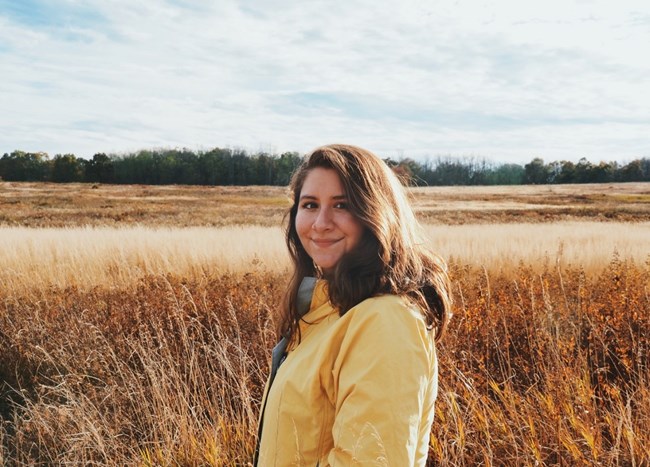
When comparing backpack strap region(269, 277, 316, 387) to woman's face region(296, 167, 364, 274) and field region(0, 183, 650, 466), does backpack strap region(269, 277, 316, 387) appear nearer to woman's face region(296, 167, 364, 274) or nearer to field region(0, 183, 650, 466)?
woman's face region(296, 167, 364, 274)

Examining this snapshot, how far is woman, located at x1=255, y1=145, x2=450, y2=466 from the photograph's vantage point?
135 centimetres

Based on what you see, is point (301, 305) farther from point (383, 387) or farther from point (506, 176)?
point (506, 176)

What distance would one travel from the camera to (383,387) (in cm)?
134

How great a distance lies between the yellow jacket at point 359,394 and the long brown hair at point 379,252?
4.4 inches

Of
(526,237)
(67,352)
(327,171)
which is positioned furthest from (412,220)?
(526,237)

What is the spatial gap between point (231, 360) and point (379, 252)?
138 inches

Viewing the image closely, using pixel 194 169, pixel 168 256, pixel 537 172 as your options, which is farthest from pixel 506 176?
pixel 168 256

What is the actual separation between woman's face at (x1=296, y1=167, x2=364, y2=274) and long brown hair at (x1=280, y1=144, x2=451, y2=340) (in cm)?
3

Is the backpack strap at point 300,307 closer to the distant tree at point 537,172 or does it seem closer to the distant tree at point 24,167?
the distant tree at point 24,167

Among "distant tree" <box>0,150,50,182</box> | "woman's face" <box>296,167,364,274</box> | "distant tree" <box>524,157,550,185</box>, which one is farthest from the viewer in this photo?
"distant tree" <box>524,157,550,185</box>

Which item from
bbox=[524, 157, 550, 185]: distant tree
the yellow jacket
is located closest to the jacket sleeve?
the yellow jacket

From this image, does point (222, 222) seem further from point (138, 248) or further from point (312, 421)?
point (312, 421)

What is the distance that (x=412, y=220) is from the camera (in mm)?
1816

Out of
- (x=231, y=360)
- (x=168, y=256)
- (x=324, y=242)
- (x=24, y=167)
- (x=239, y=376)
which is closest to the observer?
(x=324, y=242)
